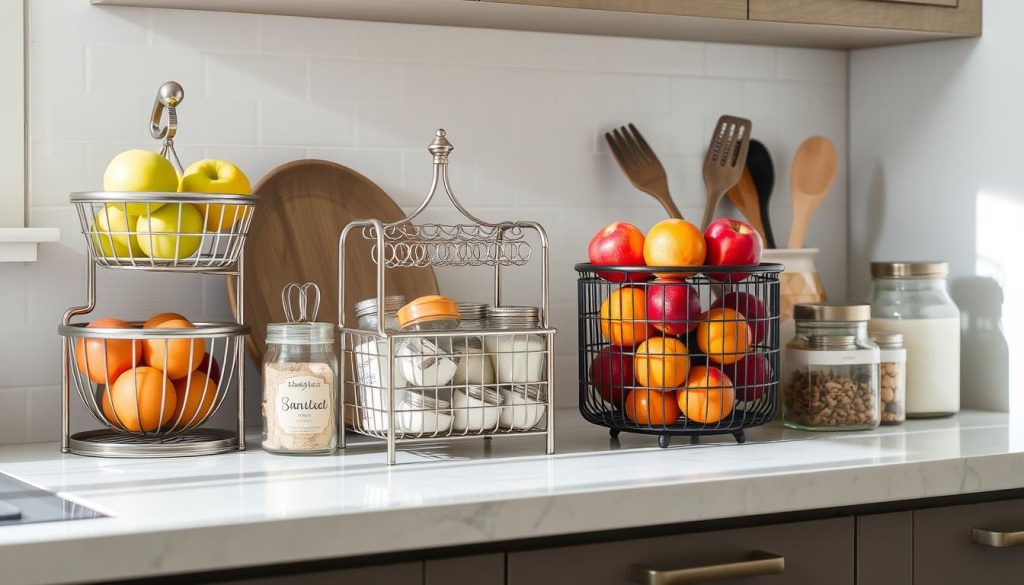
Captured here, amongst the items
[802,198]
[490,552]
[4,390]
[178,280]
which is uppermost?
[802,198]

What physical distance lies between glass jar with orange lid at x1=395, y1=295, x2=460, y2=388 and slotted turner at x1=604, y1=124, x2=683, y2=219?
0.62 metres

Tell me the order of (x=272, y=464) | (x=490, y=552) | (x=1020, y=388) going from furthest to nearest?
(x=1020, y=388), (x=272, y=464), (x=490, y=552)

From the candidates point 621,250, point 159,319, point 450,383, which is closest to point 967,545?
point 621,250

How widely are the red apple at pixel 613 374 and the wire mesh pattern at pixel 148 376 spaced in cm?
47

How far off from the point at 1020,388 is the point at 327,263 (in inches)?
43.1

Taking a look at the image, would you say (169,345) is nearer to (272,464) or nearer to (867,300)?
(272,464)

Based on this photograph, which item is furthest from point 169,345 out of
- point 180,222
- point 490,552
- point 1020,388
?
point 1020,388

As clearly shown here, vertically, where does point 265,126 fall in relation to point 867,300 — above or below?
above

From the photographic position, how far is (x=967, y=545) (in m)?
1.56

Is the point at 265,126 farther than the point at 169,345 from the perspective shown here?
Yes

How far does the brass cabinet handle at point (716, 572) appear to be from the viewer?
1.33 metres

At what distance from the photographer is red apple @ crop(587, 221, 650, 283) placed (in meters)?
1.66

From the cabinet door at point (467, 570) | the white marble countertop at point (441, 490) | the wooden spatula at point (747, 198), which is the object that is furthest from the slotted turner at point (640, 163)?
the cabinet door at point (467, 570)

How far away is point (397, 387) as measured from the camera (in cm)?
155
